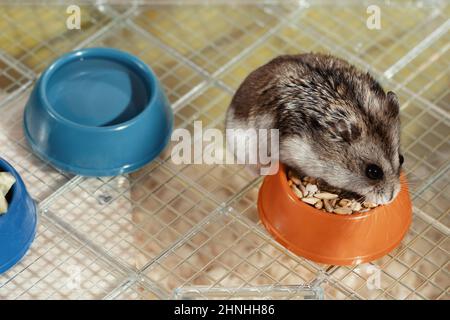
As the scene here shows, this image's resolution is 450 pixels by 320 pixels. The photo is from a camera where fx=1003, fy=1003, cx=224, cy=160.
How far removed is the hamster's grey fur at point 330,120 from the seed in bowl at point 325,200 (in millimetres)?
42

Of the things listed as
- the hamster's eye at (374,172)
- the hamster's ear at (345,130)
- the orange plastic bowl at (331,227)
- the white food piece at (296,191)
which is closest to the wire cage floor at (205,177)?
the orange plastic bowl at (331,227)

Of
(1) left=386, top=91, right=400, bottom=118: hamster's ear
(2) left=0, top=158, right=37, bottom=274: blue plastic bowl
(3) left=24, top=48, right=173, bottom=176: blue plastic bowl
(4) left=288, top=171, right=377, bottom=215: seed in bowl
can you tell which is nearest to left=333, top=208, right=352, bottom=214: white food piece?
(4) left=288, top=171, right=377, bottom=215: seed in bowl

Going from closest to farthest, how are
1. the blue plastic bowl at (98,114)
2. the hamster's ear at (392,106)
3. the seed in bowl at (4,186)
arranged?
the seed in bowl at (4,186) → the hamster's ear at (392,106) → the blue plastic bowl at (98,114)

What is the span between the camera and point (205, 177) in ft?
12.8

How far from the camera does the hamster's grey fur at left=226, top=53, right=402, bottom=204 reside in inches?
136

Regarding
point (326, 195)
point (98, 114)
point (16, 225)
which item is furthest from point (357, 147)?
point (16, 225)

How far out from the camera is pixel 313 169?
11.7 feet

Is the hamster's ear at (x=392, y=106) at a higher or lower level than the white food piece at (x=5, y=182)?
higher

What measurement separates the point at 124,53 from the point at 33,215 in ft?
2.48

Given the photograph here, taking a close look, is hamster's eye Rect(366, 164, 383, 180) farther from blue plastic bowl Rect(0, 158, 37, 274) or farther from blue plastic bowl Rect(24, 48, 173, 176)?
blue plastic bowl Rect(0, 158, 37, 274)

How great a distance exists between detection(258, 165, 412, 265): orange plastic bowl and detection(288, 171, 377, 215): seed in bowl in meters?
0.04

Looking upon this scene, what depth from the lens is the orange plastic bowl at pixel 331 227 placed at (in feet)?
11.5

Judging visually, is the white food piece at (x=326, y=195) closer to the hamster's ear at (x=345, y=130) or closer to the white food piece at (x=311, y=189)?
the white food piece at (x=311, y=189)
